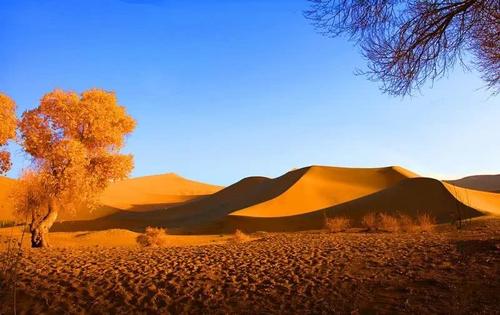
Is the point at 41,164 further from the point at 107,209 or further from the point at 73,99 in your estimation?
the point at 107,209

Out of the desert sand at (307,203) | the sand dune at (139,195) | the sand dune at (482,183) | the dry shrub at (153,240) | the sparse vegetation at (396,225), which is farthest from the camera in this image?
the sand dune at (482,183)

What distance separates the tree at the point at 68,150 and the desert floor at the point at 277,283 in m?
6.62

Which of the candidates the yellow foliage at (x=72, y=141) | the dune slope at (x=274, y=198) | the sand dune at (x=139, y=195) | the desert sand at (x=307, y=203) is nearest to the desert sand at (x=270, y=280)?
the sand dune at (x=139, y=195)

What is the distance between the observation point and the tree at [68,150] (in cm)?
1931

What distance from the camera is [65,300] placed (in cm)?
895

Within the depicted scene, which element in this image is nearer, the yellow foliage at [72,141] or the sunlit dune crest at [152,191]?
the yellow foliage at [72,141]

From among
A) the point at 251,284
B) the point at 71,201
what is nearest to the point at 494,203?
the point at 71,201

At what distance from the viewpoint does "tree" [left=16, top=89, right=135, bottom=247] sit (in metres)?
19.3

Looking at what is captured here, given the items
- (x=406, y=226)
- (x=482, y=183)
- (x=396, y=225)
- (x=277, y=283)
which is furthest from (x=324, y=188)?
(x=482, y=183)

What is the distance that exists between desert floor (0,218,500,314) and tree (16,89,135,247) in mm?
6625

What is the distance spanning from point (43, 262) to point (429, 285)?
31.3ft

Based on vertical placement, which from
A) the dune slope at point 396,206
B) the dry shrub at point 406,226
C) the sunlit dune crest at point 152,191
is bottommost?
the dry shrub at point 406,226

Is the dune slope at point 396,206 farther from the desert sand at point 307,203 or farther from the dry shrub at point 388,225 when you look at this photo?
the dry shrub at point 388,225

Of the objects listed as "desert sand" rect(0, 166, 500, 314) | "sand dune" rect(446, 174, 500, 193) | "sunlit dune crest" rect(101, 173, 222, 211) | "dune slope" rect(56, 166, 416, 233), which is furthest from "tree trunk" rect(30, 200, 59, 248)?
"sand dune" rect(446, 174, 500, 193)
